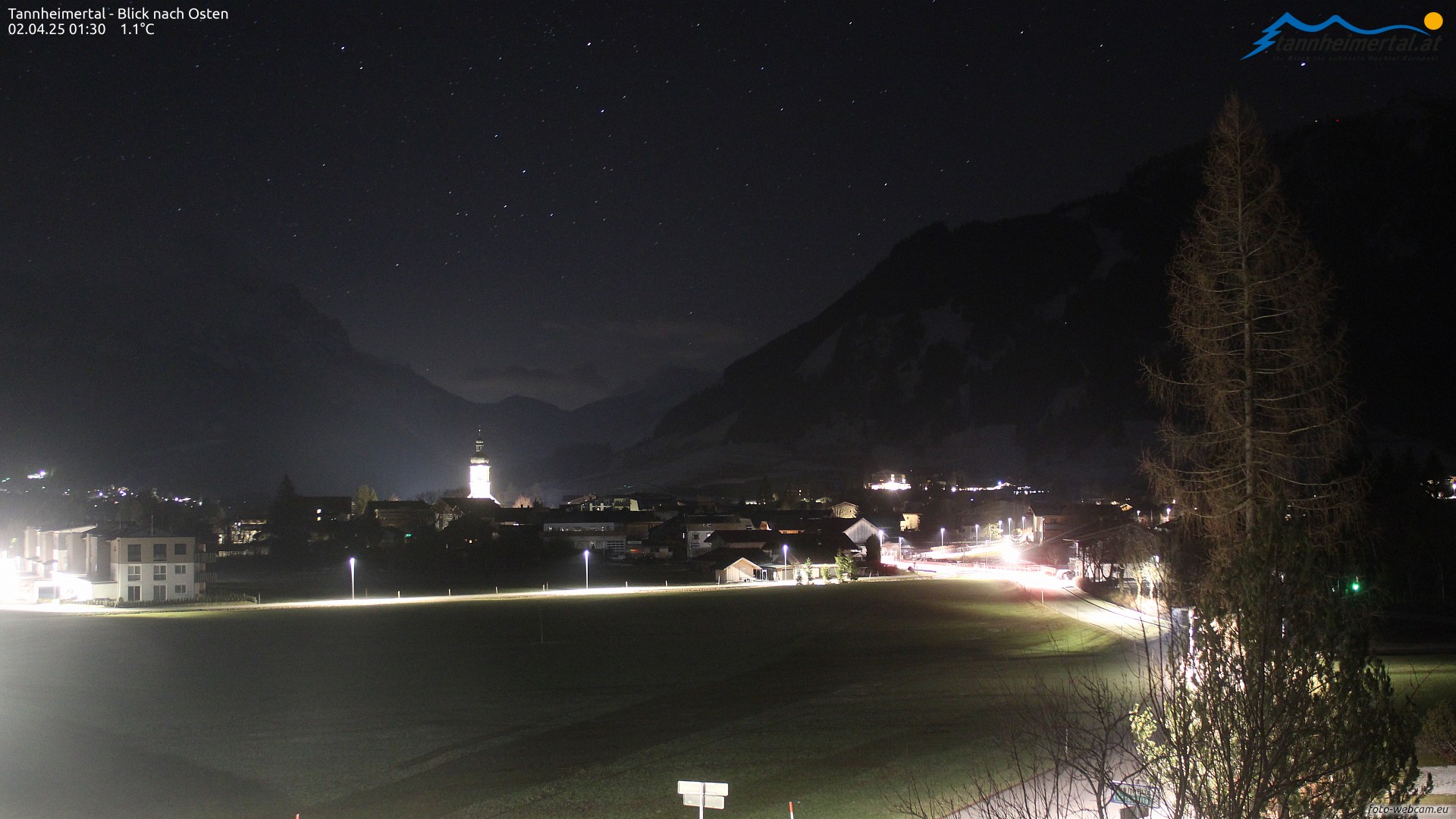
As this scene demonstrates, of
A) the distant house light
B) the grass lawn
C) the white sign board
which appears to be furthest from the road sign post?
the distant house light

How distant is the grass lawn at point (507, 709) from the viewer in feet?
42.8

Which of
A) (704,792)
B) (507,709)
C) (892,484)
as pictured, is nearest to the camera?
(704,792)

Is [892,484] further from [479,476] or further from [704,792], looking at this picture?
[704,792]

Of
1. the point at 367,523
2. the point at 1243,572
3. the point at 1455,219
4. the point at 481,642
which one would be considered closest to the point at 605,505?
the point at 367,523

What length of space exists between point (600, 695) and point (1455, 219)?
706 feet

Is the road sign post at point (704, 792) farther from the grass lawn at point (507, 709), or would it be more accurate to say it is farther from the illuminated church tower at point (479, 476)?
the illuminated church tower at point (479, 476)

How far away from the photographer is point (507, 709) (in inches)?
745

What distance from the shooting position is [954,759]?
44.9ft

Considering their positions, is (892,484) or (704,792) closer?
(704,792)

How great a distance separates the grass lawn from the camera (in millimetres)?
13047

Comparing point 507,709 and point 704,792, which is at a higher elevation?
point 704,792

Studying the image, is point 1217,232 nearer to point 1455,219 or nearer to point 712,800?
point 712,800

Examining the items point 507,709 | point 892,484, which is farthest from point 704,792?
point 892,484

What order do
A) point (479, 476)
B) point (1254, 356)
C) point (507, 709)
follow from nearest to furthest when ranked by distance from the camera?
point (1254, 356), point (507, 709), point (479, 476)
